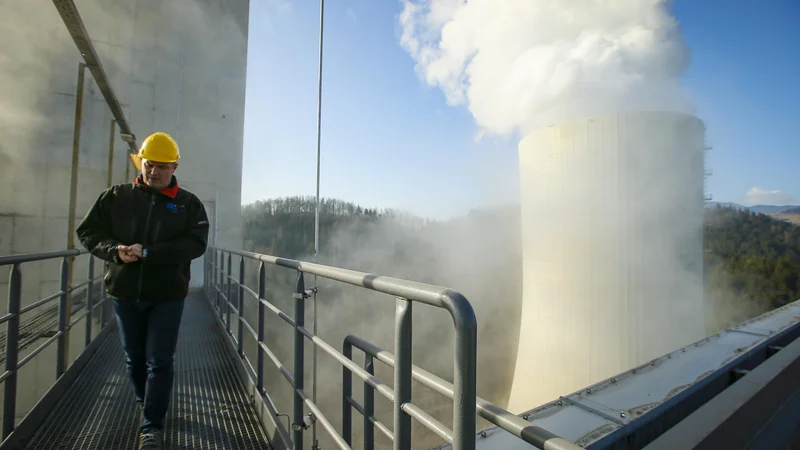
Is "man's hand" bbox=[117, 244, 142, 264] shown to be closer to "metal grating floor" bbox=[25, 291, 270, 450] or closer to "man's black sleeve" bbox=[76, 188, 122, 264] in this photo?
"man's black sleeve" bbox=[76, 188, 122, 264]

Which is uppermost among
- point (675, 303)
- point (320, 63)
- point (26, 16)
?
point (26, 16)

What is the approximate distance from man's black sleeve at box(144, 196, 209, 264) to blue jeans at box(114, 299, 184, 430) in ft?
0.56

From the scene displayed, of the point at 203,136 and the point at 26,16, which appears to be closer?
the point at 26,16

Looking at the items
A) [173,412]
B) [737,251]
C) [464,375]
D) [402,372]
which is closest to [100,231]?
[173,412]

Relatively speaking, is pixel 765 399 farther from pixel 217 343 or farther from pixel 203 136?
pixel 203 136

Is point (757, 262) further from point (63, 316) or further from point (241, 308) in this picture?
→ point (63, 316)

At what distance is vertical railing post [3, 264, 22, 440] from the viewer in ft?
4.68

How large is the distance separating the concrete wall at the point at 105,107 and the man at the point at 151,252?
451cm

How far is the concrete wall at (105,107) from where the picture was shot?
459cm

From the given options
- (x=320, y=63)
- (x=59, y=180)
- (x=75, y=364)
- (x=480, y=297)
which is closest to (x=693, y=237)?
(x=320, y=63)

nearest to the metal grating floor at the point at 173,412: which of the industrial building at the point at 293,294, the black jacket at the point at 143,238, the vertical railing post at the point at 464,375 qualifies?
the industrial building at the point at 293,294

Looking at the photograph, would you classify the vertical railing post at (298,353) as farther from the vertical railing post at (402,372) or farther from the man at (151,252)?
the vertical railing post at (402,372)

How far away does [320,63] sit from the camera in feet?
15.8

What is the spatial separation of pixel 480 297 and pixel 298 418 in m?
19.9
